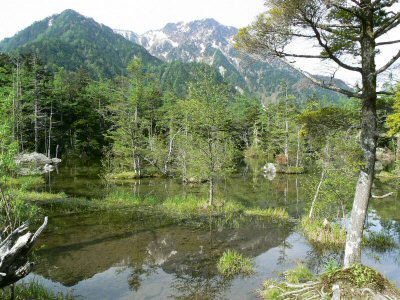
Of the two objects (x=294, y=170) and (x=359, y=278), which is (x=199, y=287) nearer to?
(x=359, y=278)

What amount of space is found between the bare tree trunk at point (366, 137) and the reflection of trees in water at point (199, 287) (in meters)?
4.30

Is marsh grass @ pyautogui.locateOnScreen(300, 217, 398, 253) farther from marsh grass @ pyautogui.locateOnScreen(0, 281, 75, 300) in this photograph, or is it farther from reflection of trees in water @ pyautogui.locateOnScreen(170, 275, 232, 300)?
Answer: marsh grass @ pyautogui.locateOnScreen(0, 281, 75, 300)

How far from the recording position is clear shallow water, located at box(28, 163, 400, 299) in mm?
12102

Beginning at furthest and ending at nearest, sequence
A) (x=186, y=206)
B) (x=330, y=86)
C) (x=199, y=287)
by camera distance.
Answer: (x=186, y=206) < (x=199, y=287) < (x=330, y=86)

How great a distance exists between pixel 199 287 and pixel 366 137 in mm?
7514

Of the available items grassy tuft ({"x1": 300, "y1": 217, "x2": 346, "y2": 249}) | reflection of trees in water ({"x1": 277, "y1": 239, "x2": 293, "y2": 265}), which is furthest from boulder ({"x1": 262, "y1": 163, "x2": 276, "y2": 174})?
reflection of trees in water ({"x1": 277, "y1": 239, "x2": 293, "y2": 265})

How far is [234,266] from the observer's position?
1362cm

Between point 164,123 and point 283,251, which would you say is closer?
point 283,251

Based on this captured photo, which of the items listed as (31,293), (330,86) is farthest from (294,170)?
(31,293)

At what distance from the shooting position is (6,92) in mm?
48250

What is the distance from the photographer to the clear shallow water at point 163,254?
1210 cm

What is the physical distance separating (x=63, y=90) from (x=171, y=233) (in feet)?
178

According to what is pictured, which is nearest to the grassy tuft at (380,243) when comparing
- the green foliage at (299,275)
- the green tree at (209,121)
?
the green foliage at (299,275)

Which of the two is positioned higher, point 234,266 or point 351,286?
point 351,286
